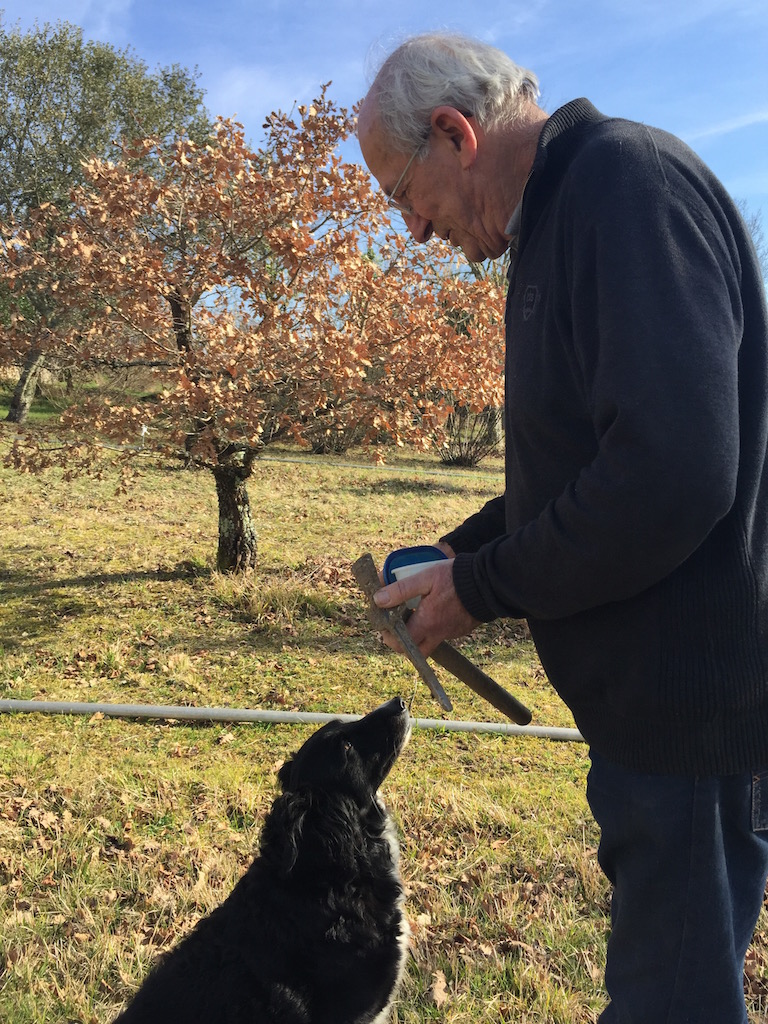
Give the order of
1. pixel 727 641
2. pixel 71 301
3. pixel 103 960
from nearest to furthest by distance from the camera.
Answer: pixel 727 641
pixel 103 960
pixel 71 301

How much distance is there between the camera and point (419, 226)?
1788mm

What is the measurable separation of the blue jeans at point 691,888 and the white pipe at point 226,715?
3200 millimetres

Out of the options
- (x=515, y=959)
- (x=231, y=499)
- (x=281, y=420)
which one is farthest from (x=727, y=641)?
(x=231, y=499)

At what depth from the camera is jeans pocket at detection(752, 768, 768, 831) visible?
1.26m

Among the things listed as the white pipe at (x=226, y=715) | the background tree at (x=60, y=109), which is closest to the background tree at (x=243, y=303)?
the white pipe at (x=226, y=715)

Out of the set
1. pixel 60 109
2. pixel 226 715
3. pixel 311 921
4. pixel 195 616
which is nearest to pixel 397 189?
pixel 311 921

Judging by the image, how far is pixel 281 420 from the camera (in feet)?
20.6

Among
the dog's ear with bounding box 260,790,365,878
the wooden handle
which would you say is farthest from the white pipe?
the wooden handle

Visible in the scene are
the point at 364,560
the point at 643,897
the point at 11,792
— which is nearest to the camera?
the point at 643,897

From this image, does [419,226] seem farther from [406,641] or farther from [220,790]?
[220,790]

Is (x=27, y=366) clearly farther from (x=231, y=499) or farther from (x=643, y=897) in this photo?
(x=643, y=897)

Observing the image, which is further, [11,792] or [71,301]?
[71,301]

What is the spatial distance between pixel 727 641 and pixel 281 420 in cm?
539

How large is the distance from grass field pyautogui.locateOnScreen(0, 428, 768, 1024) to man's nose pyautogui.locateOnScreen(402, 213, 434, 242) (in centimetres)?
233
